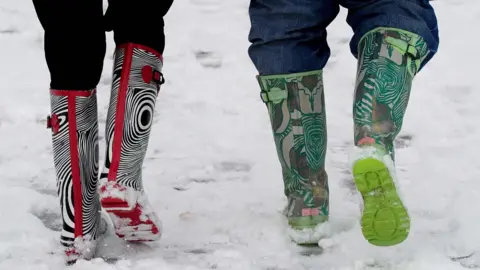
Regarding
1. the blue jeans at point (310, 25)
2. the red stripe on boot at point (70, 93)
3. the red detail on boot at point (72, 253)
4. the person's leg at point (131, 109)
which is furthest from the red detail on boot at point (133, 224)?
the blue jeans at point (310, 25)

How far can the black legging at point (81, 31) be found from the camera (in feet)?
6.08

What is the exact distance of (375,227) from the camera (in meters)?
1.76

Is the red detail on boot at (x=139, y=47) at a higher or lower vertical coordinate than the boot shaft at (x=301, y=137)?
higher

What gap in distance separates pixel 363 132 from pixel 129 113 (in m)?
0.49

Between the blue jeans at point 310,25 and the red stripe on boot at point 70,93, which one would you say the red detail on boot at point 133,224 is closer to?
the red stripe on boot at point 70,93

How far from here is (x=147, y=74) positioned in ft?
6.53

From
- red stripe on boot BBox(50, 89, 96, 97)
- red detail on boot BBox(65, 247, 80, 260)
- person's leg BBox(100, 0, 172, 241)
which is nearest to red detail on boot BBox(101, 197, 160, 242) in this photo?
person's leg BBox(100, 0, 172, 241)

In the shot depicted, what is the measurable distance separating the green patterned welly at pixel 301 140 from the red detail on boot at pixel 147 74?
242 millimetres

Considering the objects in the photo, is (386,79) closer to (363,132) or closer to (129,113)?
(363,132)

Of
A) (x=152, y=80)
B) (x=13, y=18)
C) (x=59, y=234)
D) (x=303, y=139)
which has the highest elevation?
(x=152, y=80)

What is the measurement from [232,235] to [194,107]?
0.99 meters

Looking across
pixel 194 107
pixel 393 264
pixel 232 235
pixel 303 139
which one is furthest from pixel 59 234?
pixel 194 107

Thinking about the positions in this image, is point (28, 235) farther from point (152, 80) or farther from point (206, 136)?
point (206, 136)

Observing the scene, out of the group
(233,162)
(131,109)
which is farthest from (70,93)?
(233,162)
